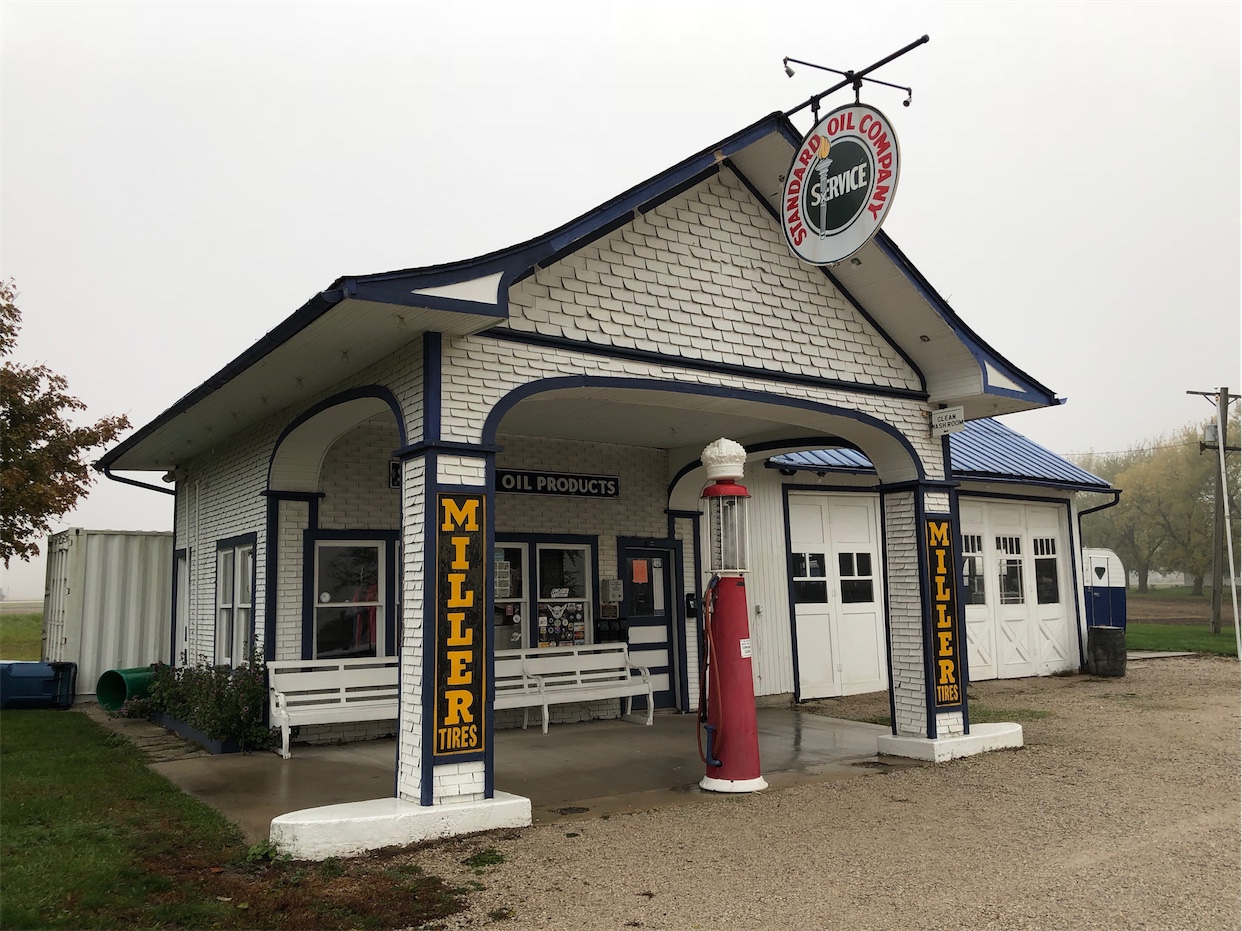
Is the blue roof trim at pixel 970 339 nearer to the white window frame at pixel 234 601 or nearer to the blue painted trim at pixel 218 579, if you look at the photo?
the blue painted trim at pixel 218 579

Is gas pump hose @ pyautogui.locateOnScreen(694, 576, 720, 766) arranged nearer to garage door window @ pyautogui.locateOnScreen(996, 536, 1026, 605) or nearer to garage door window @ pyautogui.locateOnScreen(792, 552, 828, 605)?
garage door window @ pyautogui.locateOnScreen(792, 552, 828, 605)

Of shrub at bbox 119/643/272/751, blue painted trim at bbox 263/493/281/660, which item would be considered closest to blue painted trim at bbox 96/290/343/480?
blue painted trim at bbox 263/493/281/660

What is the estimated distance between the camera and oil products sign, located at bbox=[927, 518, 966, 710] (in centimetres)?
962

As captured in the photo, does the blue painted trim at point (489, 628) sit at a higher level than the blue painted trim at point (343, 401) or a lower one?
lower

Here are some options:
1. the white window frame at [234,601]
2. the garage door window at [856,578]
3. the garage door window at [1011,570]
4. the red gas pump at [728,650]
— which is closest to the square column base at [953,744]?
the red gas pump at [728,650]

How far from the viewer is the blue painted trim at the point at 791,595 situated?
46.2ft

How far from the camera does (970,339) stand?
9.52 metres

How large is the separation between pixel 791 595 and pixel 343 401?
7.87 m

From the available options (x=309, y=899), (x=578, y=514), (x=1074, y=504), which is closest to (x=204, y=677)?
(x=578, y=514)

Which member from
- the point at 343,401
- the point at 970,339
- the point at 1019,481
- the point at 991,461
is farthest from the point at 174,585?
the point at 1019,481

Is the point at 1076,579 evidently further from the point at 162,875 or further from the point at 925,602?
the point at 162,875

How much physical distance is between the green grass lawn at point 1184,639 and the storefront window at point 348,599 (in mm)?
17206

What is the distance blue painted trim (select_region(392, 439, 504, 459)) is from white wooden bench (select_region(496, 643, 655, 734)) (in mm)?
4427

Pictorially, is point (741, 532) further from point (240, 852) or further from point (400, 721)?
point (240, 852)
